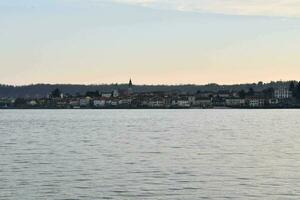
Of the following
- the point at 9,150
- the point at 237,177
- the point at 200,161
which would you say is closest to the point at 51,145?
the point at 9,150

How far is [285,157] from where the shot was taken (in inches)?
1428

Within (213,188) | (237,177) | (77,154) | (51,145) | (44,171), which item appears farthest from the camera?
(51,145)

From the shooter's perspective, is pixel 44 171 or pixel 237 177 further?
pixel 44 171

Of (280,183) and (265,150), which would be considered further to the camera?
(265,150)

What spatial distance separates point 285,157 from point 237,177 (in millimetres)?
9000

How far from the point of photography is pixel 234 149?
42.2 meters

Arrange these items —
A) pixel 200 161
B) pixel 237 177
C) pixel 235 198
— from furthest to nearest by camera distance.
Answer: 1. pixel 200 161
2. pixel 237 177
3. pixel 235 198

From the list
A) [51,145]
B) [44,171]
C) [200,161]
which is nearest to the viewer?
[44,171]

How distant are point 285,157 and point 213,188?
39.4 ft

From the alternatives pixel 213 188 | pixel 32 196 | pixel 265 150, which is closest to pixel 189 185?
pixel 213 188

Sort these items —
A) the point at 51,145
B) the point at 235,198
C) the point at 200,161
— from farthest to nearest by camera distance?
the point at 51,145 → the point at 200,161 → the point at 235,198

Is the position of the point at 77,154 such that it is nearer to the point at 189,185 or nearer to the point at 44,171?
the point at 44,171

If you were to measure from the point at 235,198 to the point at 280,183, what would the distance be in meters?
3.57

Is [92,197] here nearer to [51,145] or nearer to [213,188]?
[213,188]
